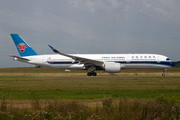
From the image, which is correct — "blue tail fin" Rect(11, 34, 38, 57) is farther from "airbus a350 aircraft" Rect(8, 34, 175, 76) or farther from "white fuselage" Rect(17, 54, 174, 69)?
"white fuselage" Rect(17, 54, 174, 69)

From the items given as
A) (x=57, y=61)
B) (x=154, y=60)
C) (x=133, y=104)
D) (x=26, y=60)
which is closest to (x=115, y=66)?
(x=154, y=60)

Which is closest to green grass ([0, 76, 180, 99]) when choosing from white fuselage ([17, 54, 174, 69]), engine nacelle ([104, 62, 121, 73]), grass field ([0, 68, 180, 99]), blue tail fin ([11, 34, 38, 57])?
grass field ([0, 68, 180, 99])

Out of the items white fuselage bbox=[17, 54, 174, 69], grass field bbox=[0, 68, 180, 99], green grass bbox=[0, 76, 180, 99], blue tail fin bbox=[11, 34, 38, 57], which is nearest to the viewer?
green grass bbox=[0, 76, 180, 99]

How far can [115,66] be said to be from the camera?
2805 cm

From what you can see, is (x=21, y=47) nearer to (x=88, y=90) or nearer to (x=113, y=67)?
(x=113, y=67)

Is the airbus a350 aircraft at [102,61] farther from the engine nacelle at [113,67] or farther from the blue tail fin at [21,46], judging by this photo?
the blue tail fin at [21,46]

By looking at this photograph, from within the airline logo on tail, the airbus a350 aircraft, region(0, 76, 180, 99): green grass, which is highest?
the airline logo on tail

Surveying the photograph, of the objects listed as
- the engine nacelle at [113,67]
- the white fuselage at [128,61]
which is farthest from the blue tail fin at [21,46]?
the engine nacelle at [113,67]

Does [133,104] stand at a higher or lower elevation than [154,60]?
lower

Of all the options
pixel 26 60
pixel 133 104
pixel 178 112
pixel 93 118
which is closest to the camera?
pixel 93 118

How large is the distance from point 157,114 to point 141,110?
1.75 feet

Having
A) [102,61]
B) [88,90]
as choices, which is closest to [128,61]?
[102,61]

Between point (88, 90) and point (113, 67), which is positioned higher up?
point (113, 67)

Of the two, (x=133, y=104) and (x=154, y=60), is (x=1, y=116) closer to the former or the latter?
(x=133, y=104)
